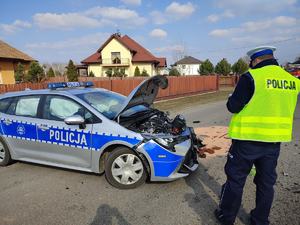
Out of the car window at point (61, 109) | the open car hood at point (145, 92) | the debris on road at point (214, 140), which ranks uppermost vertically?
the open car hood at point (145, 92)

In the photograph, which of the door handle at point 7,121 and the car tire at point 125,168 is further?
the door handle at point 7,121

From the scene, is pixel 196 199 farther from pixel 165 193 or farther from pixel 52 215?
pixel 52 215

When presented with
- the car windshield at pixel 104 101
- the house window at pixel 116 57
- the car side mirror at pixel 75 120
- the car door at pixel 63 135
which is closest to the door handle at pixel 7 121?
the car door at pixel 63 135

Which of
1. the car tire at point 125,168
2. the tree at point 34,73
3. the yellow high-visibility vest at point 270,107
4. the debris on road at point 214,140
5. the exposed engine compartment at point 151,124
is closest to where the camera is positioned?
the yellow high-visibility vest at point 270,107

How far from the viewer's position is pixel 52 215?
3.36 m

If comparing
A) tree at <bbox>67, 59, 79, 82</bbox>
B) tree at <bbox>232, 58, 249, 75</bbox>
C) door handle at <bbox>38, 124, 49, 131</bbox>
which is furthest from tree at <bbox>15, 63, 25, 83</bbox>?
tree at <bbox>232, 58, 249, 75</bbox>

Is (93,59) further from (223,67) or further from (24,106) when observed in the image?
(24,106)

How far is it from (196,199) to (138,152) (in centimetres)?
103

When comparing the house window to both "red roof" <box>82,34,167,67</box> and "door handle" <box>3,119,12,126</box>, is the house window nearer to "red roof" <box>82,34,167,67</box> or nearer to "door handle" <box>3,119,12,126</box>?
"red roof" <box>82,34,167,67</box>

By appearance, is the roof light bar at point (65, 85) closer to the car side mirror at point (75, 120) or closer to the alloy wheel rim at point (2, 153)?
the car side mirror at point (75, 120)

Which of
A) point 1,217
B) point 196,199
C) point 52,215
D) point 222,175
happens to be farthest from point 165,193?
point 1,217

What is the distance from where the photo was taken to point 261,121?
2646 mm

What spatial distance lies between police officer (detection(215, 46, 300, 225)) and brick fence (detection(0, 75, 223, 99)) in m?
11.5

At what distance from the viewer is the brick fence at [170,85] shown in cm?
1232
